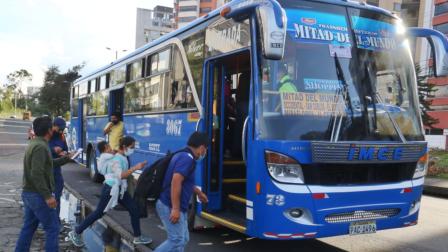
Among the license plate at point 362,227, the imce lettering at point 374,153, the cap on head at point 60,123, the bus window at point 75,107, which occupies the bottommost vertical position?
the license plate at point 362,227

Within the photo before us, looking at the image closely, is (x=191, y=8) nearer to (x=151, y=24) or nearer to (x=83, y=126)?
(x=151, y=24)

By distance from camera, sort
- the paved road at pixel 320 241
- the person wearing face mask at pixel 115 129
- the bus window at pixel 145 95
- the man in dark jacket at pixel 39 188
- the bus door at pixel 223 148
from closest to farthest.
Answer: the man in dark jacket at pixel 39 188 → the bus door at pixel 223 148 → the paved road at pixel 320 241 → the bus window at pixel 145 95 → the person wearing face mask at pixel 115 129

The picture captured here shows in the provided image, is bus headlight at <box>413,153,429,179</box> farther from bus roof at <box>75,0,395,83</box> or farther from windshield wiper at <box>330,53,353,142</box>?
bus roof at <box>75,0,395,83</box>

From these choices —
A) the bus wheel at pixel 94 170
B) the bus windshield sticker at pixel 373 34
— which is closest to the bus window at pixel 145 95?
the bus wheel at pixel 94 170

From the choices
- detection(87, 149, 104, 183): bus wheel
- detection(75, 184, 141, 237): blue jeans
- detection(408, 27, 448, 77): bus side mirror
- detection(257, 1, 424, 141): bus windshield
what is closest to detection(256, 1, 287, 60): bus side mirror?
detection(257, 1, 424, 141): bus windshield

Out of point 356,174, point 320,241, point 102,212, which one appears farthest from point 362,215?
point 102,212

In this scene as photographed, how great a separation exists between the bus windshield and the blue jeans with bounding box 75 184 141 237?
233 cm

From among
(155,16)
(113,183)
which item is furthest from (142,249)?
(155,16)

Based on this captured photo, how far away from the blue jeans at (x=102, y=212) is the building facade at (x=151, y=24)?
128m

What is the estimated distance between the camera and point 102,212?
21.5 ft

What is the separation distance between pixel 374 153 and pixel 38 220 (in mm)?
3892

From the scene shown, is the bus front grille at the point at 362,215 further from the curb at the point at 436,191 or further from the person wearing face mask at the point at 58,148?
the curb at the point at 436,191

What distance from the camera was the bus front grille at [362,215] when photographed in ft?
17.4

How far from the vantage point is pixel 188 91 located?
284 inches
